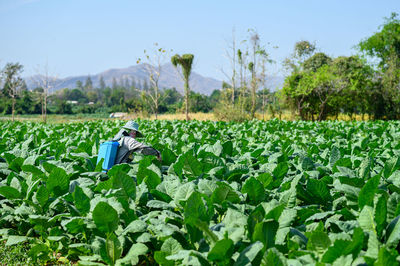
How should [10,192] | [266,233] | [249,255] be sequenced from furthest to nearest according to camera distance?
[10,192] < [266,233] < [249,255]

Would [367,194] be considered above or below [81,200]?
above

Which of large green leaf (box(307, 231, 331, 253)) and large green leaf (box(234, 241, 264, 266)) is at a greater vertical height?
large green leaf (box(307, 231, 331, 253))

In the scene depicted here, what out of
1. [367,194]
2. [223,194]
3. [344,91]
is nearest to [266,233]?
[223,194]

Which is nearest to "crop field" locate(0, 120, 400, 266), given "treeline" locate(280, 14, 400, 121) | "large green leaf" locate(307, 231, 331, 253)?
"large green leaf" locate(307, 231, 331, 253)

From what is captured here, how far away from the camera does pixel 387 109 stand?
32.1 metres

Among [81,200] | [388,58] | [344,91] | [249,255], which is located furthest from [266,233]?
[388,58]

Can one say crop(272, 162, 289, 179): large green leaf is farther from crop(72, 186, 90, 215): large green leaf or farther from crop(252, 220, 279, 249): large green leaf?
crop(72, 186, 90, 215): large green leaf

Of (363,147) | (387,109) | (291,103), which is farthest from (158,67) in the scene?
(363,147)

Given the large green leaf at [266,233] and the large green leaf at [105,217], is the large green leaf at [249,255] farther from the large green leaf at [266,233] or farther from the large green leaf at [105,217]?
the large green leaf at [105,217]

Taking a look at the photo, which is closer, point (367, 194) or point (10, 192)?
point (367, 194)

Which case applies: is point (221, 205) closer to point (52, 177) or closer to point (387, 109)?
point (52, 177)

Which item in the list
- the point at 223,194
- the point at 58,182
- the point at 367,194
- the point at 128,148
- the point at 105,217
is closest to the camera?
the point at 367,194

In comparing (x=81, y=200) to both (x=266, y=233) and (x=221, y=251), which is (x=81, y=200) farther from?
(x=266, y=233)

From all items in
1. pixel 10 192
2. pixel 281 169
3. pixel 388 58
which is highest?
pixel 388 58
